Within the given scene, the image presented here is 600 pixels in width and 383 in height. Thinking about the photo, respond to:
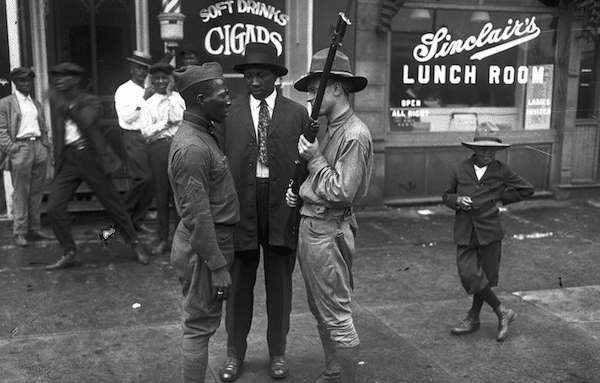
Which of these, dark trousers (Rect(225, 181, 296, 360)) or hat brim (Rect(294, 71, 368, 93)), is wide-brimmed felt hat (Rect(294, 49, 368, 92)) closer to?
hat brim (Rect(294, 71, 368, 93))

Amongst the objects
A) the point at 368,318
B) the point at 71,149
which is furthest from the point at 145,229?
the point at 368,318

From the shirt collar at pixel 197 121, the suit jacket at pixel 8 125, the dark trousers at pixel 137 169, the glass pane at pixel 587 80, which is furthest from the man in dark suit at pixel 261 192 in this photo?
the glass pane at pixel 587 80

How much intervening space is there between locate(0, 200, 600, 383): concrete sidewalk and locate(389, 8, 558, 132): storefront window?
2510mm

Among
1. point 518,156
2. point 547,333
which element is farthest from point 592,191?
point 547,333

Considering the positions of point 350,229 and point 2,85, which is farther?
point 2,85

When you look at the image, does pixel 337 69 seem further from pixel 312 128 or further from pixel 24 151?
pixel 24 151

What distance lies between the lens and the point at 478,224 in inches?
203

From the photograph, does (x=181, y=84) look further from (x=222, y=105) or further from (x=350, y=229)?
(x=350, y=229)

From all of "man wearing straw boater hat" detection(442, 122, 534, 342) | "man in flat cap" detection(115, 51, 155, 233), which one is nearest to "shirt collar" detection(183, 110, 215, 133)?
"man wearing straw boater hat" detection(442, 122, 534, 342)

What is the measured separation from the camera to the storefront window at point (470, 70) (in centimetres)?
980

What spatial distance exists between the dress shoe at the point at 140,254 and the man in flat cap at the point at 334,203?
3210 millimetres

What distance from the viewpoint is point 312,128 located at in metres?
3.85

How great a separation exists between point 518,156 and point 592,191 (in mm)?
1339

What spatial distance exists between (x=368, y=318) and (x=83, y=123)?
3211 mm
